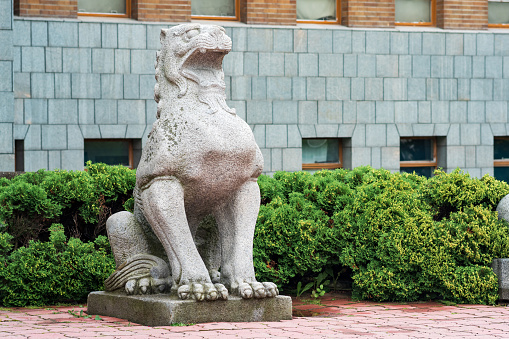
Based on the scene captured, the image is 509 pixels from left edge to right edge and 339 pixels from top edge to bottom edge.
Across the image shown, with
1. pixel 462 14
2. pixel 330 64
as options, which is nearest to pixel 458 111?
pixel 462 14

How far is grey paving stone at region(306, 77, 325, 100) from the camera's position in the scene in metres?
14.5

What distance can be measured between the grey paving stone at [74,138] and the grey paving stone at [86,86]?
0.49 m

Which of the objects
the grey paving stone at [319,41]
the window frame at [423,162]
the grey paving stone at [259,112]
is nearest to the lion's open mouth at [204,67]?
the grey paving stone at [259,112]

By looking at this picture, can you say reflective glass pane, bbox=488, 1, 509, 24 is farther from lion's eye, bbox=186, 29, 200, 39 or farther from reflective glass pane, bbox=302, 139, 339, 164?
lion's eye, bbox=186, 29, 200, 39

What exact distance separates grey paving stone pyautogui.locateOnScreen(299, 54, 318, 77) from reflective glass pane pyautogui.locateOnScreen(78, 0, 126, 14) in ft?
10.1

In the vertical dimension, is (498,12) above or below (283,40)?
above

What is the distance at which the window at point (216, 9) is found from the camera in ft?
46.7

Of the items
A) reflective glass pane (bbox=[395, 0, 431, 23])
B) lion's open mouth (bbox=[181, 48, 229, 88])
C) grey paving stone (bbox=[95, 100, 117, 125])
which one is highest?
reflective glass pane (bbox=[395, 0, 431, 23])

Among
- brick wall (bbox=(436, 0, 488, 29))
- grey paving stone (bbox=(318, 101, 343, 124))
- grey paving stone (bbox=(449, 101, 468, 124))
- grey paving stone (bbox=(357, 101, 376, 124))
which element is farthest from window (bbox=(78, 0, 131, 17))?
grey paving stone (bbox=(449, 101, 468, 124))

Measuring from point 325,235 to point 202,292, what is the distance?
243cm

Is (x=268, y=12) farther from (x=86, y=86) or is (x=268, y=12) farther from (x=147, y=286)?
(x=147, y=286)

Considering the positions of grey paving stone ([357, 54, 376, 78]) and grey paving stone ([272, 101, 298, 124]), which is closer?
grey paving stone ([272, 101, 298, 124])

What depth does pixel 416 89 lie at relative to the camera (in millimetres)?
15055

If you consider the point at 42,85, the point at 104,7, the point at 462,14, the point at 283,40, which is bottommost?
the point at 42,85
